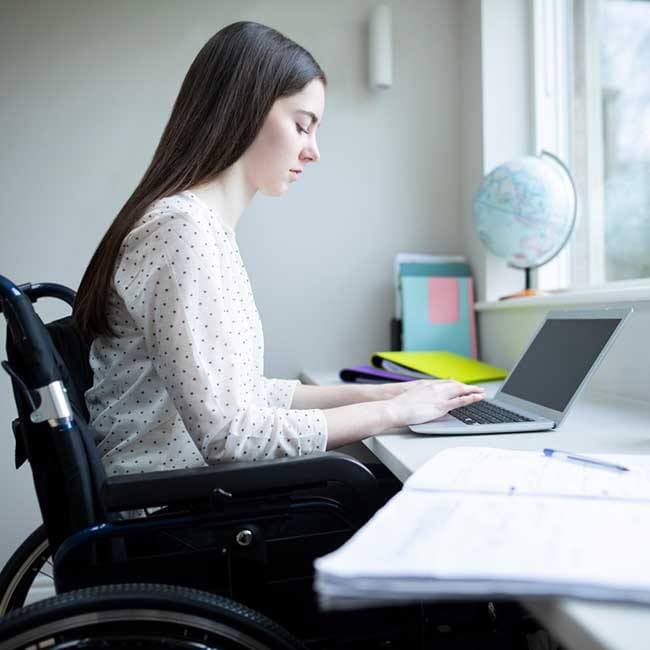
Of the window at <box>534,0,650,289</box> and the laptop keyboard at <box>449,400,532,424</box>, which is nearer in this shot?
the laptop keyboard at <box>449,400,532,424</box>

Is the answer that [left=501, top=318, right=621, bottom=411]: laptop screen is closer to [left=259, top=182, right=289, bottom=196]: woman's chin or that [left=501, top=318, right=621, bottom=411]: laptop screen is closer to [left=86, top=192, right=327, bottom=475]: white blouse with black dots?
[left=86, top=192, right=327, bottom=475]: white blouse with black dots

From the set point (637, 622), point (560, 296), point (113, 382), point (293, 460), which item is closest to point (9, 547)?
point (113, 382)

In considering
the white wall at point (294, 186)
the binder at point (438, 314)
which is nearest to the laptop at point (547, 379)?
the binder at point (438, 314)

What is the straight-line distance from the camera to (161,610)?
1.76 feet

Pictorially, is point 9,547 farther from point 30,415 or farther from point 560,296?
point 560,296

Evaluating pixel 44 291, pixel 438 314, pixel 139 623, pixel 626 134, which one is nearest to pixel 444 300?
pixel 438 314

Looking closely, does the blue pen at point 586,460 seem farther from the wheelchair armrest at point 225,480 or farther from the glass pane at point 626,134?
the glass pane at point 626,134

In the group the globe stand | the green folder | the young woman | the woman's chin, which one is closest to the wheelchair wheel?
the young woman

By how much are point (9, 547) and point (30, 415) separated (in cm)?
137

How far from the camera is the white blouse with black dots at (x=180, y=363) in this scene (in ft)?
2.64

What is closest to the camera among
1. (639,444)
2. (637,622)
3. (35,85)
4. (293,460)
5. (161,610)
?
(637,622)

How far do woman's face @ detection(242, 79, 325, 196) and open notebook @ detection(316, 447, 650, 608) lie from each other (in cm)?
63

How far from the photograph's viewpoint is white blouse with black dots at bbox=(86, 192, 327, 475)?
80cm

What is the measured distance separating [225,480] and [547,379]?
62 cm
